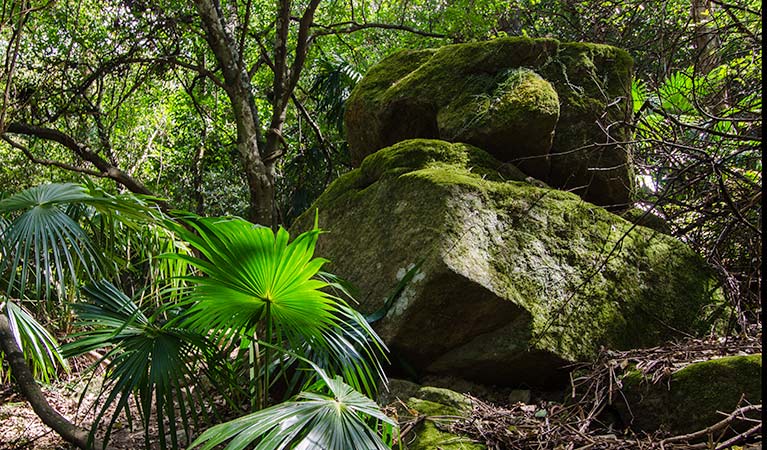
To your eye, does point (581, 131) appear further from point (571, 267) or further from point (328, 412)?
Answer: point (328, 412)

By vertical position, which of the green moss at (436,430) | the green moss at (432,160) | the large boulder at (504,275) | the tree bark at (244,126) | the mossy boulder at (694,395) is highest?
the tree bark at (244,126)

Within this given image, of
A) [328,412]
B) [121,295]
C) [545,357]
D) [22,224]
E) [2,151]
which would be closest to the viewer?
[328,412]

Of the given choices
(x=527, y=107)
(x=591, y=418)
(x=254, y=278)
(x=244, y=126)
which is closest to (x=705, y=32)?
(x=527, y=107)

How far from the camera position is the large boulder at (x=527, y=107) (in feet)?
13.5

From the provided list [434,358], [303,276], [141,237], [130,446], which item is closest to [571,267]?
[434,358]

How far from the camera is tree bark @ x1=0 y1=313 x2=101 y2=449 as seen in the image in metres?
2.94

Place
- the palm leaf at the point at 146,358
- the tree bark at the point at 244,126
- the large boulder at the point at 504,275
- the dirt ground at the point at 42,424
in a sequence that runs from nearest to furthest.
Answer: the palm leaf at the point at 146,358
the large boulder at the point at 504,275
the dirt ground at the point at 42,424
the tree bark at the point at 244,126

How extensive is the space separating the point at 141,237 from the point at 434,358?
1.63 metres

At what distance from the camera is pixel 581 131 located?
4297mm

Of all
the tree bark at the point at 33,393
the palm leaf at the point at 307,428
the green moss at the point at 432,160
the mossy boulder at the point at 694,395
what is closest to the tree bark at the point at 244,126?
the green moss at the point at 432,160

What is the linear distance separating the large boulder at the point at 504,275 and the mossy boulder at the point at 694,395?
1.76 feet

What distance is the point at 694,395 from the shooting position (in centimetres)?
244

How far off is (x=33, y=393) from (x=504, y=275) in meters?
2.56

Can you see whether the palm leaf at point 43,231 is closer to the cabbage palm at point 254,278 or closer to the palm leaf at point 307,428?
the cabbage palm at point 254,278
